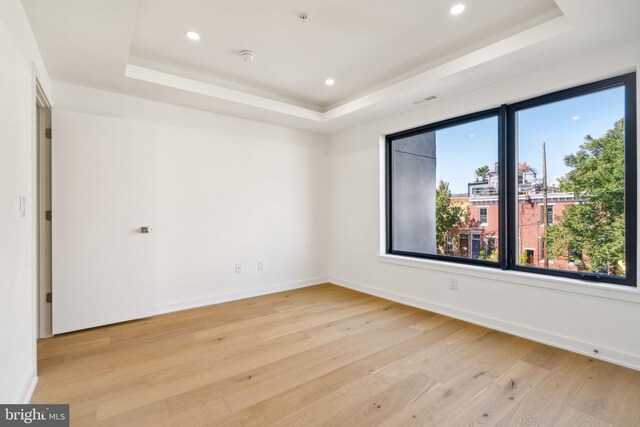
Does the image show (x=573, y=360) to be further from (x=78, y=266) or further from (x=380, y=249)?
(x=78, y=266)

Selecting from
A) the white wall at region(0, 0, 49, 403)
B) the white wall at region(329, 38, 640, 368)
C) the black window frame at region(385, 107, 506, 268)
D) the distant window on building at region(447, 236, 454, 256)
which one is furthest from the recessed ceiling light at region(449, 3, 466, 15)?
the white wall at region(0, 0, 49, 403)

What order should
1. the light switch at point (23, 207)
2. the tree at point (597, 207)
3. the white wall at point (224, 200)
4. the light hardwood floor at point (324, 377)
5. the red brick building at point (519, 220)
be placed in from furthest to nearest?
the white wall at point (224, 200) < the red brick building at point (519, 220) < the tree at point (597, 207) < the light switch at point (23, 207) < the light hardwood floor at point (324, 377)

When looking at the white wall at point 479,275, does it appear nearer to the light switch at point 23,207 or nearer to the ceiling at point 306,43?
the ceiling at point 306,43

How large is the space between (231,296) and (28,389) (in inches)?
84.6

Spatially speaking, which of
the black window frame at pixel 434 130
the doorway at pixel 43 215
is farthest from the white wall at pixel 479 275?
the doorway at pixel 43 215

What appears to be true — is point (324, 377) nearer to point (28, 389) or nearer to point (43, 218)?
point (28, 389)

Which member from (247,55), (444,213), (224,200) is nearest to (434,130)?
(444,213)

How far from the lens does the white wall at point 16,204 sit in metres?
1.54

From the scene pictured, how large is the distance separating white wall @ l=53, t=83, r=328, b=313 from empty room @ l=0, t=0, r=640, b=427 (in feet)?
0.10

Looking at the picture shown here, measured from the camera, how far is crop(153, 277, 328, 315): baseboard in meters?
3.50

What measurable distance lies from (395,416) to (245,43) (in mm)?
3077

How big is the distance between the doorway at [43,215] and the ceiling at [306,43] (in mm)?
505

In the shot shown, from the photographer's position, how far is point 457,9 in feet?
7.62

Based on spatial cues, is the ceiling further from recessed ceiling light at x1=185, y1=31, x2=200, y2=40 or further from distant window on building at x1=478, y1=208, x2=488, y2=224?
distant window on building at x1=478, y1=208, x2=488, y2=224
